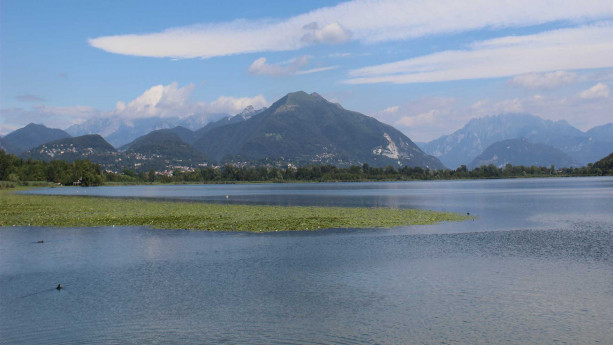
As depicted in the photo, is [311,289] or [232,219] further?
[232,219]

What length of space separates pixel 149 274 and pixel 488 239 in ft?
101

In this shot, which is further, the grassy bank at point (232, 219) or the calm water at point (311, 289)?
the grassy bank at point (232, 219)

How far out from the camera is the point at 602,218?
63594 mm

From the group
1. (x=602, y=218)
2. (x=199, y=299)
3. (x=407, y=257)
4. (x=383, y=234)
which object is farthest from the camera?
(x=602, y=218)

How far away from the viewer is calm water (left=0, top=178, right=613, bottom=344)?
2077 centimetres

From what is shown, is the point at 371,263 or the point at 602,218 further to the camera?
the point at 602,218

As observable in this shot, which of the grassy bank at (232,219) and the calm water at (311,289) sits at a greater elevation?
the grassy bank at (232,219)

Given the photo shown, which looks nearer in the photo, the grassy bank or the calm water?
the calm water

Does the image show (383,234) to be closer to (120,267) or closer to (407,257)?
(407,257)

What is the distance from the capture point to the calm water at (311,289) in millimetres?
20766

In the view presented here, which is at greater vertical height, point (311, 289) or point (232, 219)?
point (232, 219)

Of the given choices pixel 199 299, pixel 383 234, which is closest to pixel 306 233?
pixel 383 234

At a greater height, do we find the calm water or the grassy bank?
the grassy bank

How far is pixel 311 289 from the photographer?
90.3 ft
